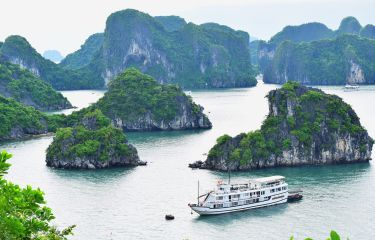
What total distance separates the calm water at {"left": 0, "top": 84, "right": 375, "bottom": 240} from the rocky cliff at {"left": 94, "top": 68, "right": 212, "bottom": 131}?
20.3 metres

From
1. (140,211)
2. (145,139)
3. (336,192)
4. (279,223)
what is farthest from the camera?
(145,139)

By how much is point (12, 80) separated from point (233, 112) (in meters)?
50.5

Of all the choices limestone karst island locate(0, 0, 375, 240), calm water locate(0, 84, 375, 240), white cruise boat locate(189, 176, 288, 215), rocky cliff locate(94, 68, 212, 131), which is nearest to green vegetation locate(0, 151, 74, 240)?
limestone karst island locate(0, 0, 375, 240)

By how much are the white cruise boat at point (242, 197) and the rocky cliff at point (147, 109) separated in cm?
5174

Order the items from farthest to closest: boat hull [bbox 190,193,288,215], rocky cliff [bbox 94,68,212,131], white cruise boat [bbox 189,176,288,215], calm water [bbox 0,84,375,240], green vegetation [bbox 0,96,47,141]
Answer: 1. rocky cliff [bbox 94,68,212,131]
2. green vegetation [bbox 0,96,47,141]
3. white cruise boat [bbox 189,176,288,215]
4. boat hull [bbox 190,193,288,215]
5. calm water [bbox 0,84,375,240]

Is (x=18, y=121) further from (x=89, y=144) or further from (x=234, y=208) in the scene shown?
(x=234, y=208)

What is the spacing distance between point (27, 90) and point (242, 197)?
318 ft

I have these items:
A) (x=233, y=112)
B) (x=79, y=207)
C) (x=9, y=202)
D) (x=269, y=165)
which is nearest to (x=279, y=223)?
(x=79, y=207)

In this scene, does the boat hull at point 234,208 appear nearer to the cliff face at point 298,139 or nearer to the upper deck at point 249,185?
the upper deck at point 249,185

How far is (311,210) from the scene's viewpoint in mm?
50250

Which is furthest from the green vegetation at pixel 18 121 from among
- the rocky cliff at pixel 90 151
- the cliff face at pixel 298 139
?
the cliff face at pixel 298 139

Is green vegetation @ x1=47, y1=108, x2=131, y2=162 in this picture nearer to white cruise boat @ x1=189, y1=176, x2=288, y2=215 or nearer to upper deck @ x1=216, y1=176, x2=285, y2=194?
white cruise boat @ x1=189, y1=176, x2=288, y2=215

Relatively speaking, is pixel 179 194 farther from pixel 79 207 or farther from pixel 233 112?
pixel 233 112

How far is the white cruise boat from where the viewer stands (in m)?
50.5
